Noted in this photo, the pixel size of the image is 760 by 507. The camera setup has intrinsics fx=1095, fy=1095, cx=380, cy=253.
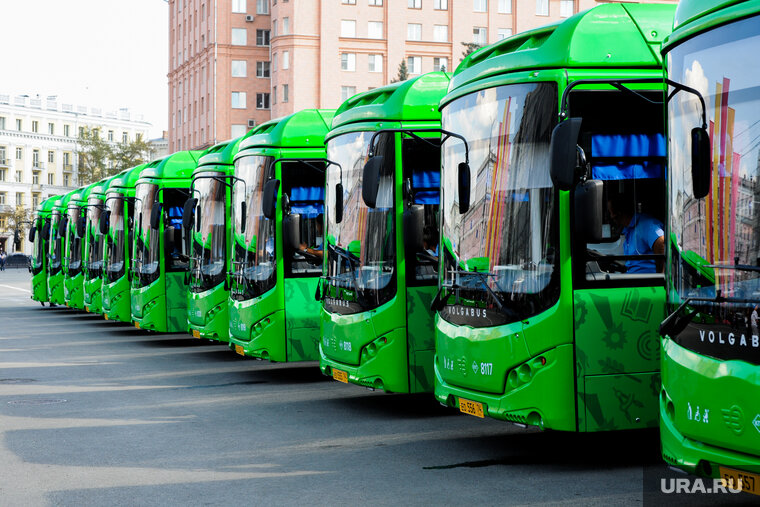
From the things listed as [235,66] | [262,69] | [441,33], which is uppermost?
[441,33]

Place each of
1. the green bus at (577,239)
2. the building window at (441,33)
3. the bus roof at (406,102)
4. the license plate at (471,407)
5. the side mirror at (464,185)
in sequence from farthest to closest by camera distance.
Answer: the building window at (441,33)
the bus roof at (406,102)
the side mirror at (464,185)
the license plate at (471,407)
the green bus at (577,239)

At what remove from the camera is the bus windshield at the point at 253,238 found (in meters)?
13.6

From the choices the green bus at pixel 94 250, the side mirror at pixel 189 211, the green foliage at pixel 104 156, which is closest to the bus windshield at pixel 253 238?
the side mirror at pixel 189 211

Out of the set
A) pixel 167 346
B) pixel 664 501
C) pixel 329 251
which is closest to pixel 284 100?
pixel 167 346

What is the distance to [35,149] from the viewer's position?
403 ft

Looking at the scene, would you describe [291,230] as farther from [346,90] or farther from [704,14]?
[346,90]

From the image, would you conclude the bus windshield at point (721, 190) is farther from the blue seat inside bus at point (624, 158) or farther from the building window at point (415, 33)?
the building window at point (415, 33)

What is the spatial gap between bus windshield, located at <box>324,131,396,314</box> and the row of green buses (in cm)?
3

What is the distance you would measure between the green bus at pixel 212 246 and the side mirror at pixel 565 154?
9.06m

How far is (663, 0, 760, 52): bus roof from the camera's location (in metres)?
5.71

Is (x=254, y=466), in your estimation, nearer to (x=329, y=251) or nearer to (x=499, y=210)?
(x=499, y=210)

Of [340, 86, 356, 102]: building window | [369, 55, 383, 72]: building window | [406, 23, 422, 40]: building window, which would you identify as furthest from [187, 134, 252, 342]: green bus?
[406, 23, 422, 40]: building window

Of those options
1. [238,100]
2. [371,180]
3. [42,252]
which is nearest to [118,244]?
[42,252]

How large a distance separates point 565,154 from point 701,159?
1157mm
